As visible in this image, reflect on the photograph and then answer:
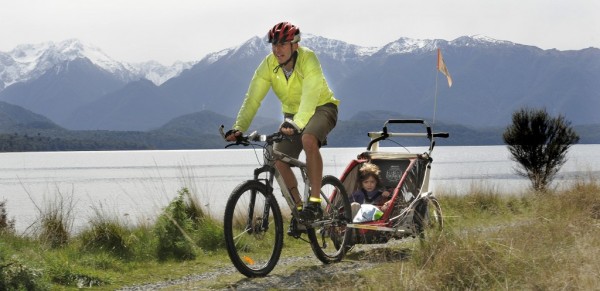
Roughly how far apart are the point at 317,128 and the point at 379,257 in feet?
6.69

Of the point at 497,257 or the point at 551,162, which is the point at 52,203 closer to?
the point at 497,257

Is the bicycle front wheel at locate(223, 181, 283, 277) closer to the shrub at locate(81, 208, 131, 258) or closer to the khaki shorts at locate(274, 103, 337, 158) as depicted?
the khaki shorts at locate(274, 103, 337, 158)

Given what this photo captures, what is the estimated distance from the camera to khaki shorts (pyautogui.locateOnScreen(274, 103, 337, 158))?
727cm

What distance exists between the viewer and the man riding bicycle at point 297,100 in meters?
7.07

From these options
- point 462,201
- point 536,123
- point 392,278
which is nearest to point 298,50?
point 392,278

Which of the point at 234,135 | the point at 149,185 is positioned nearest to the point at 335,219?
the point at 234,135

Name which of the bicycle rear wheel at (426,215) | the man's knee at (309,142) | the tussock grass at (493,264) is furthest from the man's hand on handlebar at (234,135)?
the bicycle rear wheel at (426,215)

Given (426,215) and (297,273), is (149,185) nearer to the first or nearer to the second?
(426,215)

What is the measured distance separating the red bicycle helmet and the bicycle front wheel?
1.37 meters

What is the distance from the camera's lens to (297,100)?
24.5 ft

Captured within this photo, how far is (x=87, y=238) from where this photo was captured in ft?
31.7

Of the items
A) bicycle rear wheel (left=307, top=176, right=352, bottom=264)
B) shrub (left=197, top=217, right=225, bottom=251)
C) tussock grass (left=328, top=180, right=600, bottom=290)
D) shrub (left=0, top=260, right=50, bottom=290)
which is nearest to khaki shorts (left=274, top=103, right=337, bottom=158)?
bicycle rear wheel (left=307, top=176, right=352, bottom=264)

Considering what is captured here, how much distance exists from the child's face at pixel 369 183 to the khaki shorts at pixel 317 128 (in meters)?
1.84

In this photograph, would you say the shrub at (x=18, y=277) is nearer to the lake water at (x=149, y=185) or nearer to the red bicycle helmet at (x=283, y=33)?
the lake water at (x=149, y=185)
